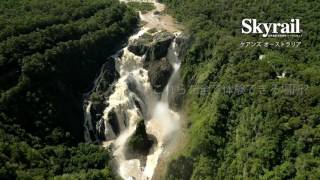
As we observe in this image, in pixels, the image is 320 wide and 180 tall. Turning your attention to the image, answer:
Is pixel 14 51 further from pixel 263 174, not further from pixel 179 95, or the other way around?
pixel 263 174

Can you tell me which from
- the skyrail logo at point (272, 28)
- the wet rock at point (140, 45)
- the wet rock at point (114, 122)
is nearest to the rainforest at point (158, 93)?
the wet rock at point (114, 122)

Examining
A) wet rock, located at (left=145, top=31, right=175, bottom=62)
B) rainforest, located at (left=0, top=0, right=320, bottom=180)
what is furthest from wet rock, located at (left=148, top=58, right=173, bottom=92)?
wet rock, located at (left=145, top=31, right=175, bottom=62)

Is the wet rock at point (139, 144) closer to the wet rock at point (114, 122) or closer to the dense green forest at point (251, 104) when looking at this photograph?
the wet rock at point (114, 122)

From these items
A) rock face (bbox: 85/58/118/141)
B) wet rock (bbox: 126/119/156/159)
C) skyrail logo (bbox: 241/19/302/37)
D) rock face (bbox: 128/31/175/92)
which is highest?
skyrail logo (bbox: 241/19/302/37)

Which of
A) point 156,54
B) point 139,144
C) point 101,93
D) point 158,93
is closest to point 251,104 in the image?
point 139,144

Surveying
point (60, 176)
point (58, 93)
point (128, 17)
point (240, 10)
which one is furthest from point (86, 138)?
Result: point (240, 10)

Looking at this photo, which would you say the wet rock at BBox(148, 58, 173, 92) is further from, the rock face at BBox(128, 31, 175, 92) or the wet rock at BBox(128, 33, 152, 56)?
the wet rock at BBox(128, 33, 152, 56)
